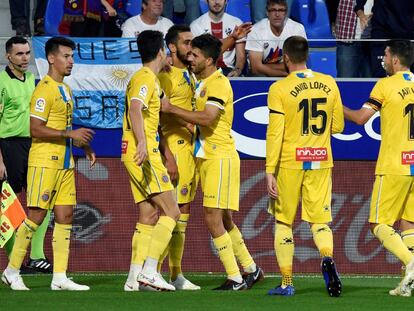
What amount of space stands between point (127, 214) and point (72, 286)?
2.76 meters

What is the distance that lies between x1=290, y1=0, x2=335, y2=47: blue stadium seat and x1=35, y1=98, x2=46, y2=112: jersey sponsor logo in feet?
15.7

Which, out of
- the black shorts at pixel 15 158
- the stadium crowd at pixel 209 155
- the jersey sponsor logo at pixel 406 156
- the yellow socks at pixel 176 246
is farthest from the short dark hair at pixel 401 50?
the black shorts at pixel 15 158

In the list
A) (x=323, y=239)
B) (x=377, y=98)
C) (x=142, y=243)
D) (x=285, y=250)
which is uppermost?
(x=377, y=98)

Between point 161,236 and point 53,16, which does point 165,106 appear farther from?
point 53,16

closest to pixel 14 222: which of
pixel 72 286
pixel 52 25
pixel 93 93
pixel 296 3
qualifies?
pixel 72 286

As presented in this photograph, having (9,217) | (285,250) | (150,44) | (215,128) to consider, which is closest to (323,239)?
(285,250)

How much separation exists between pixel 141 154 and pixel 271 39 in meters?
4.35

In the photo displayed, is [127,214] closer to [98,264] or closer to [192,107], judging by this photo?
[98,264]

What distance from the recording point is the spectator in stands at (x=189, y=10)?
16.2 metres

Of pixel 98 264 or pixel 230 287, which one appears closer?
pixel 230 287

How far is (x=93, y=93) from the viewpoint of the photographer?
588 inches

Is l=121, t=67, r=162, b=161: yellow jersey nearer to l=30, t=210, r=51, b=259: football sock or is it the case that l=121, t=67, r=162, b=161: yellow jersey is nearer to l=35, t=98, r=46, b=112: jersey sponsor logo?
l=35, t=98, r=46, b=112: jersey sponsor logo

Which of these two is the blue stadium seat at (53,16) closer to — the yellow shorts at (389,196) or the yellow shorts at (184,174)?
the yellow shorts at (184,174)

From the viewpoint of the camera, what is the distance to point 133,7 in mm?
16359
